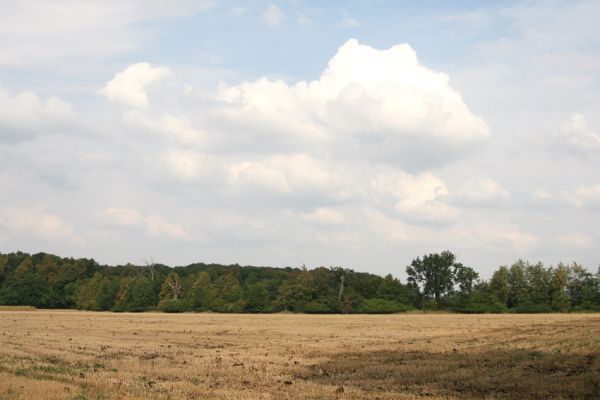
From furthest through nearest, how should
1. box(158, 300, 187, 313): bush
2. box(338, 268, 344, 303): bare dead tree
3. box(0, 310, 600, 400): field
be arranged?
box(158, 300, 187, 313): bush < box(338, 268, 344, 303): bare dead tree < box(0, 310, 600, 400): field

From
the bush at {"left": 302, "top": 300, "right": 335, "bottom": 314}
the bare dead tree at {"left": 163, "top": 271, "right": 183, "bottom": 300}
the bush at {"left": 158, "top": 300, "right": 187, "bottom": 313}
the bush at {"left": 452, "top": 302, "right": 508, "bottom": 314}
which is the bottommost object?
the bush at {"left": 158, "top": 300, "right": 187, "bottom": 313}

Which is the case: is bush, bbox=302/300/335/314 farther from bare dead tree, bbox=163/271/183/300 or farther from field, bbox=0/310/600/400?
field, bbox=0/310/600/400

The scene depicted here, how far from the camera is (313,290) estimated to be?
431 feet

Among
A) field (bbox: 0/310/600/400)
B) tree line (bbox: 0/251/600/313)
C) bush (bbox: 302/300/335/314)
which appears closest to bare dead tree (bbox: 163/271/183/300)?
tree line (bbox: 0/251/600/313)

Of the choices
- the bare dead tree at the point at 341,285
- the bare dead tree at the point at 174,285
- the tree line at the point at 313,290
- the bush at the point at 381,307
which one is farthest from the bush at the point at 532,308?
the bare dead tree at the point at 174,285

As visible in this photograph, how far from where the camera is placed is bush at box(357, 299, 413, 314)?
413ft

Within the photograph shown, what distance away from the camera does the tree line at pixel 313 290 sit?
126812 millimetres

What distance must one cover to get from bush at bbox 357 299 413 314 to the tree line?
0.68ft

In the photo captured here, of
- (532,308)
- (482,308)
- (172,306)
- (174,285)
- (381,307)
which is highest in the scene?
(174,285)

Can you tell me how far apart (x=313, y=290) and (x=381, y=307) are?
49.4 ft

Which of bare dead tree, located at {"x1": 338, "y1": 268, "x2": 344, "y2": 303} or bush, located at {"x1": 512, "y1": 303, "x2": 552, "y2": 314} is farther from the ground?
bare dead tree, located at {"x1": 338, "y1": 268, "x2": 344, "y2": 303}

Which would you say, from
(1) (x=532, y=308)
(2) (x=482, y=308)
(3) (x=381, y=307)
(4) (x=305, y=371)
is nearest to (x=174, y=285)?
(3) (x=381, y=307)

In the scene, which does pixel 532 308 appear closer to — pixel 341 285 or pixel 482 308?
pixel 482 308

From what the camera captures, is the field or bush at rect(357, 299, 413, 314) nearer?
the field
